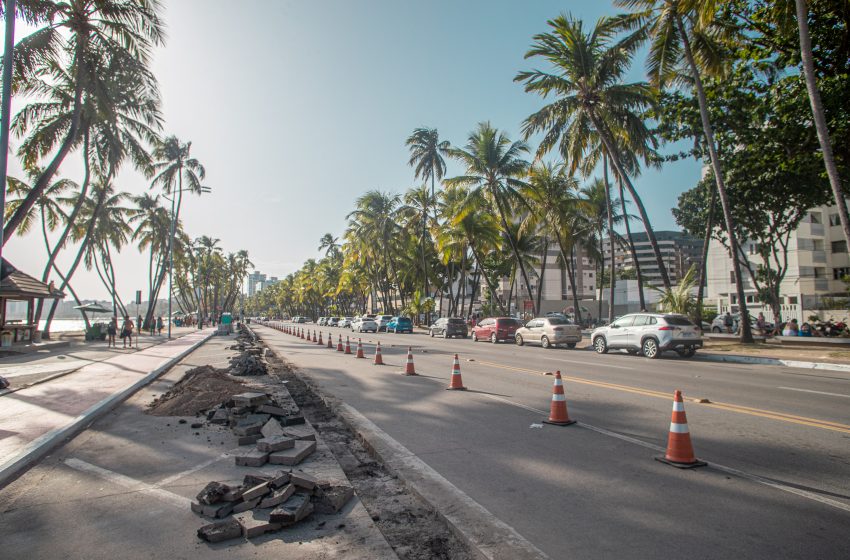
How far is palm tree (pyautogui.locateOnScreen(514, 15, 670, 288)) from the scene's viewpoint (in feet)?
78.1

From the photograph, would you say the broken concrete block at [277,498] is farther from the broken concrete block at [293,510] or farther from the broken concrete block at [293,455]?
the broken concrete block at [293,455]

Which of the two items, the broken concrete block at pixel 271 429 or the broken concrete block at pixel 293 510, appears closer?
the broken concrete block at pixel 293 510

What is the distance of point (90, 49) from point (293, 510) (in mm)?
21679

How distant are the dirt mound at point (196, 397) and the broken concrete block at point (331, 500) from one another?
16.6ft

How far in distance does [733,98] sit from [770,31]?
378 centimetres

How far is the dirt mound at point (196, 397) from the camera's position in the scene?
29.2 feet

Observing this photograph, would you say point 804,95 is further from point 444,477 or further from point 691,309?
point 444,477

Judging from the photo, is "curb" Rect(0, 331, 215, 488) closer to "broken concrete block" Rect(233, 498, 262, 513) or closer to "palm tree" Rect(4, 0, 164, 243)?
"broken concrete block" Rect(233, 498, 262, 513)

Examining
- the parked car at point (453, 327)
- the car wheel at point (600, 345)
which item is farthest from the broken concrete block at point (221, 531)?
the parked car at point (453, 327)

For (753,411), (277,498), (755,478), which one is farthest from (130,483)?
(753,411)

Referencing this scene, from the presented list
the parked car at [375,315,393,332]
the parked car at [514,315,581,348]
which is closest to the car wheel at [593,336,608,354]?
the parked car at [514,315,581,348]

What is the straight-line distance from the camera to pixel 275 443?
5941mm

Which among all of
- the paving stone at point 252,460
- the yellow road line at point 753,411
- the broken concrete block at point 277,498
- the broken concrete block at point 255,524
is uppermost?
the yellow road line at point 753,411

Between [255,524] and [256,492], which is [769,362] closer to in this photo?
[256,492]
